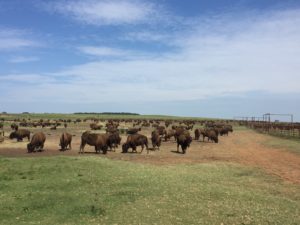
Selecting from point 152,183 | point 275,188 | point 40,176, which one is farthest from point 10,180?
point 275,188

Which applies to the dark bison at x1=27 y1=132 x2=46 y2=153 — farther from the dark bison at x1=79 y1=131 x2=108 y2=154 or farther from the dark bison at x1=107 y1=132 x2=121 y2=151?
the dark bison at x1=107 y1=132 x2=121 y2=151

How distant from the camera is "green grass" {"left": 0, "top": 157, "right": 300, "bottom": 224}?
48.1ft

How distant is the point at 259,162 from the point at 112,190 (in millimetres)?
16735

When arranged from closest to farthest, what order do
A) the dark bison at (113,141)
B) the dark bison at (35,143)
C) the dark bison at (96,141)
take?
the dark bison at (96,141)
the dark bison at (35,143)
the dark bison at (113,141)

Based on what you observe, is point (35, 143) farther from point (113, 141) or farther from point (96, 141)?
point (113, 141)

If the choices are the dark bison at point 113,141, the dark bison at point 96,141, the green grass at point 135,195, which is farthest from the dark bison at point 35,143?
the green grass at point 135,195

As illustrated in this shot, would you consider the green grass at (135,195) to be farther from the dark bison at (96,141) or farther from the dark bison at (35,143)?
the dark bison at (35,143)

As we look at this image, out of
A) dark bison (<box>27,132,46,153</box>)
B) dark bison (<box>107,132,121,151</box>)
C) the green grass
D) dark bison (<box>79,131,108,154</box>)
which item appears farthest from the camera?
dark bison (<box>107,132,121,151</box>)

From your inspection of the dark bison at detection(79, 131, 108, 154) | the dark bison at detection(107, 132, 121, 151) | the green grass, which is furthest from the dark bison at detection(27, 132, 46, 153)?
the green grass

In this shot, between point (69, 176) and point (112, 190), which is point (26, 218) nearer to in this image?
point (112, 190)

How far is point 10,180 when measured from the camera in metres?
20.7

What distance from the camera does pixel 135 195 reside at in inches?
688

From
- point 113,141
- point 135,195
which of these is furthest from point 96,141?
point 135,195

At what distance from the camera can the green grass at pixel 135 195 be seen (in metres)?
14.7
